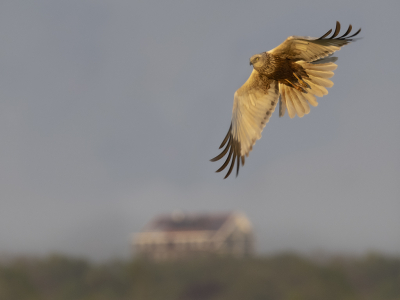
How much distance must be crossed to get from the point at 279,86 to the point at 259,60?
24.0 inches

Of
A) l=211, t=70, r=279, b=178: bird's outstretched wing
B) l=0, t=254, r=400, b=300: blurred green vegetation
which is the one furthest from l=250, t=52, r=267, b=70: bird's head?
l=0, t=254, r=400, b=300: blurred green vegetation

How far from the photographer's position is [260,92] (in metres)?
5.43

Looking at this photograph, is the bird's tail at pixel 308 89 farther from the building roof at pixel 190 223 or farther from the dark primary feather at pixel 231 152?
the building roof at pixel 190 223

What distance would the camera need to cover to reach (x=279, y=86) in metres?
5.54

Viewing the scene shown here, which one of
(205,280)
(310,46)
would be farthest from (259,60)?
(205,280)

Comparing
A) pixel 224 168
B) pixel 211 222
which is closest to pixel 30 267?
pixel 211 222

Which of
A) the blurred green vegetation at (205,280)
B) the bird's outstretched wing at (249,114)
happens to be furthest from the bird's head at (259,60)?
the blurred green vegetation at (205,280)

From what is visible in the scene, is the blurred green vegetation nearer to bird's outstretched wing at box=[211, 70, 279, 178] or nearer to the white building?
the white building

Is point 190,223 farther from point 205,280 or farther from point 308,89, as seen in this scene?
point 308,89

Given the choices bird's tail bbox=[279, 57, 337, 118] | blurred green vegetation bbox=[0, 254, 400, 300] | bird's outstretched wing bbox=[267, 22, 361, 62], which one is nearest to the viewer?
bird's outstretched wing bbox=[267, 22, 361, 62]

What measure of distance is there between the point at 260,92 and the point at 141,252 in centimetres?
3547

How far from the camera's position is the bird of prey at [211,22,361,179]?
16.3ft

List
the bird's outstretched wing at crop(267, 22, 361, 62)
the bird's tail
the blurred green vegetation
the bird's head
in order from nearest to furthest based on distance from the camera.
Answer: the bird's outstretched wing at crop(267, 22, 361, 62), the bird's head, the bird's tail, the blurred green vegetation

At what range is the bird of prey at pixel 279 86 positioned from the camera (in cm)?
496
